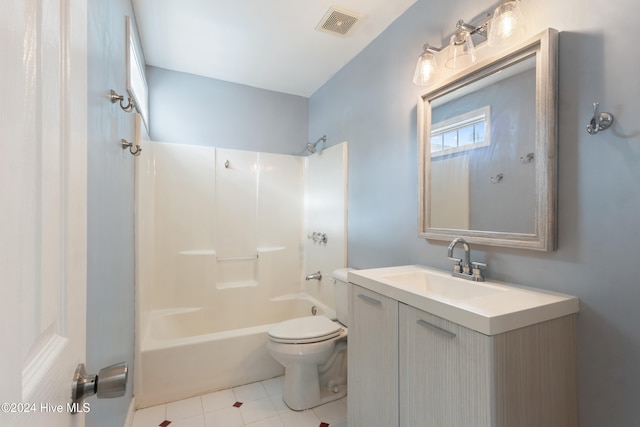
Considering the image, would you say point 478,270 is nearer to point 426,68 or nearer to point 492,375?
point 492,375

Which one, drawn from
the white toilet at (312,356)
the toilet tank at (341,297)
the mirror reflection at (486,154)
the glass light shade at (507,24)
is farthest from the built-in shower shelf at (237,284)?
the glass light shade at (507,24)

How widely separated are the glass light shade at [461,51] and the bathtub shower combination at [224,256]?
1069 mm

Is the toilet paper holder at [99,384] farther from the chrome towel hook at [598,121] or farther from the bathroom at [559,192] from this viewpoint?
the chrome towel hook at [598,121]

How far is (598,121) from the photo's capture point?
0.95 meters

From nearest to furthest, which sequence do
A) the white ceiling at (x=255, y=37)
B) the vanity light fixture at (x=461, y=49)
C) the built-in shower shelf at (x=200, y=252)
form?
the vanity light fixture at (x=461, y=49), the white ceiling at (x=255, y=37), the built-in shower shelf at (x=200, y=252)

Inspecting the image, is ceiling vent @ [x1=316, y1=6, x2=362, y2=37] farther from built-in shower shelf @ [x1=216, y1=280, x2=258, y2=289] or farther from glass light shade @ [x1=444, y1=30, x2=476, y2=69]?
built-in shower shelf @ [x1=216, y1=280, x2=258, y2=289]

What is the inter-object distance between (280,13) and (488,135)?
1441 mm

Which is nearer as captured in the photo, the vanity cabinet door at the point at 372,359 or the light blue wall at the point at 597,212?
the light blue wall at the point at 597,212

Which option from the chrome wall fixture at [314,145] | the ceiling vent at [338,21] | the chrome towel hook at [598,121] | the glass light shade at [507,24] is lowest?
the chrome towel hook at [598,121]

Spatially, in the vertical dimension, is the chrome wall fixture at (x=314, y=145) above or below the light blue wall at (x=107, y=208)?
above

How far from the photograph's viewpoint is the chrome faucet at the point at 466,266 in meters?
1.27

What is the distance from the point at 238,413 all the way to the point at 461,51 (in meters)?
2.42

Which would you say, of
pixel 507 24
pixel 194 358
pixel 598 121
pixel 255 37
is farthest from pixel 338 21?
pixel 194 358

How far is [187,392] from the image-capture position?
1.99 meters
